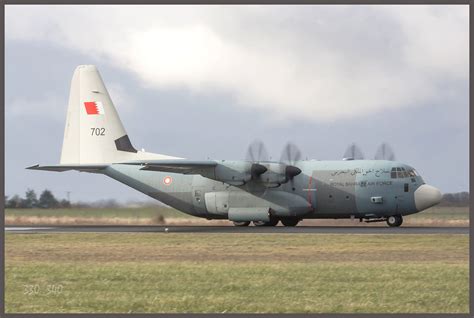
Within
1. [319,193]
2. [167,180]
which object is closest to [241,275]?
[319,193]

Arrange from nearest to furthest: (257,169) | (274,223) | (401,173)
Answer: (401,173) < (257,169) < (274,223)

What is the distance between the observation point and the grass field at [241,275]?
16625 mm

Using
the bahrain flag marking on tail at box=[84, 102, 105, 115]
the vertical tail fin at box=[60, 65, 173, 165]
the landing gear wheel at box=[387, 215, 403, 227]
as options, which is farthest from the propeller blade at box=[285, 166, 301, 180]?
the bahrain flag marking on tail at box=[84, 102, 105, 115]

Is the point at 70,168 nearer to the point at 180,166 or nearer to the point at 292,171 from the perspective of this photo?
the point at 180,166

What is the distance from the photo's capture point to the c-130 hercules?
1678 inches

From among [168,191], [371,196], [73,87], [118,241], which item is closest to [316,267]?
[118,241]

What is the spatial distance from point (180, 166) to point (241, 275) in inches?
899

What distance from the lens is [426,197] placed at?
42000 millimetres

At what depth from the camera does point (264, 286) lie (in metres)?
18.9

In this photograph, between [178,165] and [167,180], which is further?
[167,180]

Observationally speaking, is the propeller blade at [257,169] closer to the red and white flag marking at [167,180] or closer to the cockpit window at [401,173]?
the red and white flag marking at [167,180]

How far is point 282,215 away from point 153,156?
Result: 9.99m

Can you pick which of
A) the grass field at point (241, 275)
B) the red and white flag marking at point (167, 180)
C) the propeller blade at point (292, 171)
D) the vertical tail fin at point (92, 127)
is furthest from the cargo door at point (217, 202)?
the grass field at point (241, 275)

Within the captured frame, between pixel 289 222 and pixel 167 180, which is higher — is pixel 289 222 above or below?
below
